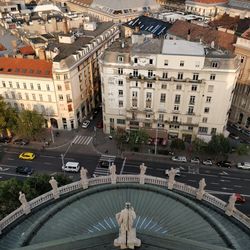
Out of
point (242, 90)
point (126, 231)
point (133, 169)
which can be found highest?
point (126, 231)

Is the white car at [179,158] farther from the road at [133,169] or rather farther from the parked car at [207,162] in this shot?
the parked car at [207,162]

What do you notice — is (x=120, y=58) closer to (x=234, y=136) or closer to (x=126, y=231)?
(x=234, y=136)

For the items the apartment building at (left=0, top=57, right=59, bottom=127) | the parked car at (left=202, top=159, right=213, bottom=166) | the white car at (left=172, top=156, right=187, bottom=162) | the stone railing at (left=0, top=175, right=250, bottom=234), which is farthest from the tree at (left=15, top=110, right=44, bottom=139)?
the stone railing at (left=0, top=175, right=250, bottom=234)

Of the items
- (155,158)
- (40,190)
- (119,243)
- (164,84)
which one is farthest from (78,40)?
(119,243)

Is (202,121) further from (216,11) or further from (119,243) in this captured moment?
(216,11)

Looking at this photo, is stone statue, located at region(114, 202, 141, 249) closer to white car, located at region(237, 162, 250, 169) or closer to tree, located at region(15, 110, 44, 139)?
white car, located at region(237, 162, 250, 169)

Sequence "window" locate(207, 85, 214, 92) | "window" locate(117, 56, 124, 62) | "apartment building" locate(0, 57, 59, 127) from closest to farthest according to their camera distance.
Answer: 1. "window" locate(207, 85, 214, 92)
2. "window" locate(117, 56, 124, 62)
3. "apartment building" locate(0, 57, 59, 127)

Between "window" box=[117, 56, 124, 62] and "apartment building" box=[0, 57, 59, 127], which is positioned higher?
"window" box=[117, 56, 124, 62]

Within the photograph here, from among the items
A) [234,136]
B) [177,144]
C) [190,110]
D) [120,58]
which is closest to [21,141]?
[120,58]
